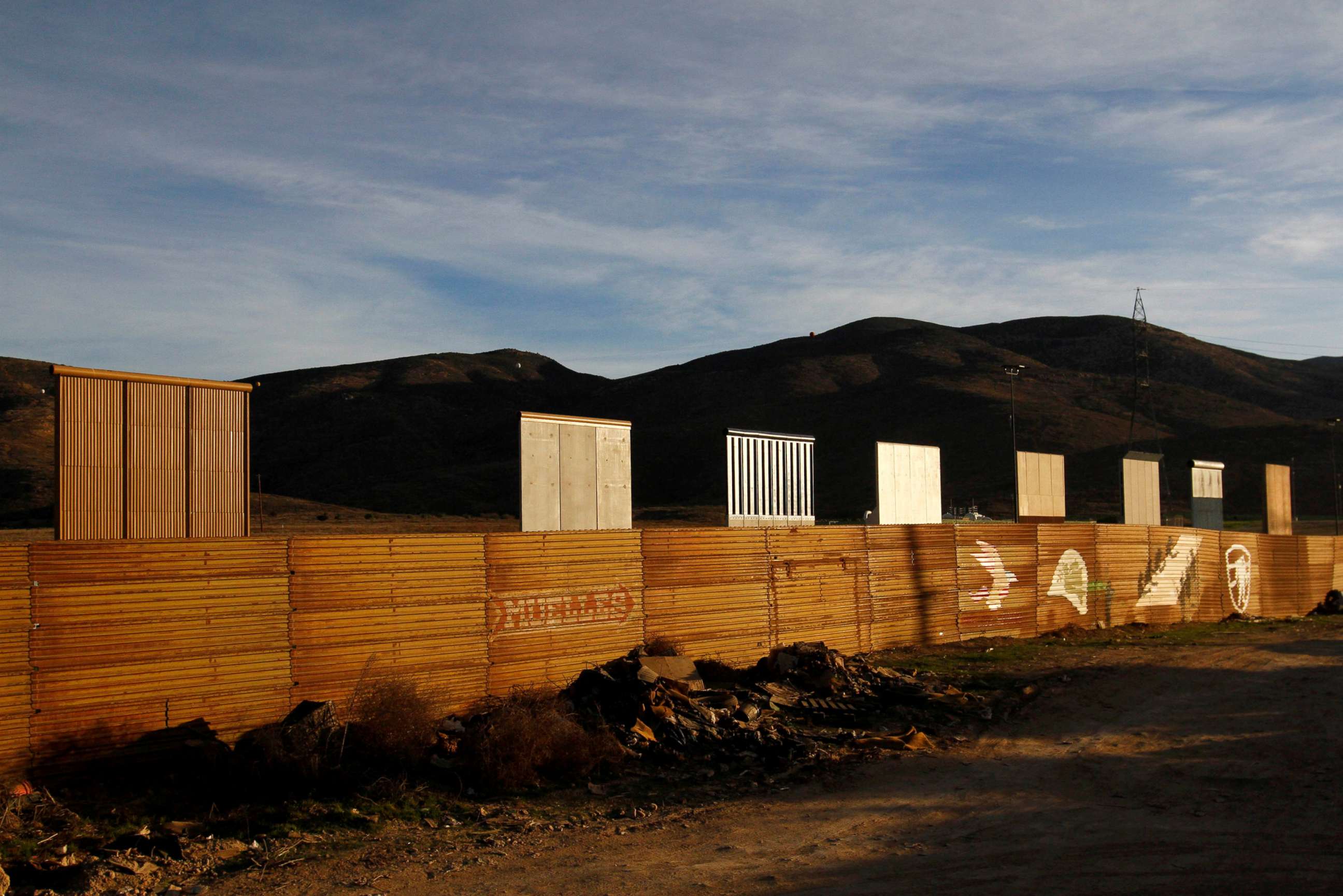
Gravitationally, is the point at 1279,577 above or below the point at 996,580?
below

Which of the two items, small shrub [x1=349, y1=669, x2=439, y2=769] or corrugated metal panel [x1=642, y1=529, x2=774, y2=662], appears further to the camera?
corrugated metal panel [x1=642, y1=529, x2=774, y2=662]

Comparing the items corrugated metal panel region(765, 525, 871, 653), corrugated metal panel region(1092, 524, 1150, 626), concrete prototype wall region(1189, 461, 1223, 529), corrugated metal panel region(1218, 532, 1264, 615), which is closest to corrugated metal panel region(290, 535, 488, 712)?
corrugated metal panel region(765, 525, 871, 653)

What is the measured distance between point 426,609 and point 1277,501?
103 feet

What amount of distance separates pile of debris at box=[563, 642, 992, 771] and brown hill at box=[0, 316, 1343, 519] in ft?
179

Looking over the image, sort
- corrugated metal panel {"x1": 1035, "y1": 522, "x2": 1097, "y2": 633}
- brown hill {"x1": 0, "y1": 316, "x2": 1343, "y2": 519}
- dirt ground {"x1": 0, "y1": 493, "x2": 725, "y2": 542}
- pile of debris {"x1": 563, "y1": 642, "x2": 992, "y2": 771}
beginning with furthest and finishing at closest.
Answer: brown hill {"x1": 0, "y1": 316, "x2": 1343, "y2": 519} → dirt ground {"x1": 0, "y1": 493, "x2": 725, "y2": 542} → corrugated metal panel {"x1": 1035, "y1": 522, "x2": 1097, "y2": 633} → pile of debris {"x1": 563, "y1": 642, "x2": 992, "y2": 771}

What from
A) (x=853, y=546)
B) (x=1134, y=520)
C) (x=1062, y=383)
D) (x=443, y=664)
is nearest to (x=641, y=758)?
(x=443, y=664)

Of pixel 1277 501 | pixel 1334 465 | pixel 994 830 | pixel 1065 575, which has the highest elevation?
pixel 1334 465

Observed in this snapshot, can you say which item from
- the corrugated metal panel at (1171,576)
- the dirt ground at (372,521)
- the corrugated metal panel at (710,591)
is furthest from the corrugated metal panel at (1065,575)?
the dirt ground at (372,521)

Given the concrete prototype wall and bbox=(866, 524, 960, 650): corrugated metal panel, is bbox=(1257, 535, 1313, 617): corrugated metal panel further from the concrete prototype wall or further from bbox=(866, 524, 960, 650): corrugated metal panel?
bbox=(866, 524, 960, 650): corrugated metal panel

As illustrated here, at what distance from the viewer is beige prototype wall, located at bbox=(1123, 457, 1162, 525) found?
1046 inches

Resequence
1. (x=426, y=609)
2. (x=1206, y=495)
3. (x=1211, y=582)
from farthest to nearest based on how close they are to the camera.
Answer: (x=1206, y=495) < (x=1211, y=582) < (x=426, y=609)

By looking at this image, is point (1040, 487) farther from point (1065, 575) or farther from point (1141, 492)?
point (1065, 575)

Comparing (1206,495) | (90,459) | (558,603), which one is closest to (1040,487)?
(1206,495)

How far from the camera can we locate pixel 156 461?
1025 cm
